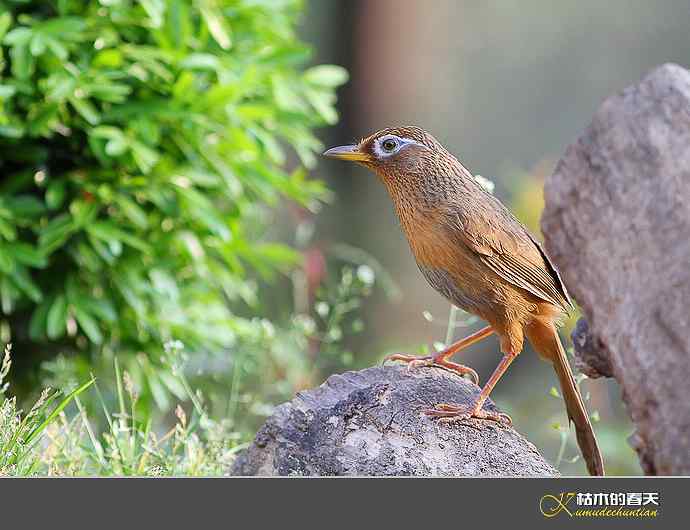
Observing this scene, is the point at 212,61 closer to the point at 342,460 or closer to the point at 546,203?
the point at 546,203

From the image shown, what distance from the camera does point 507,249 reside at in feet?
11.6

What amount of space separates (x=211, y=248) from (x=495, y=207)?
88.9 inches

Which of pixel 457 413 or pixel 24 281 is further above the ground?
pixel 457 413

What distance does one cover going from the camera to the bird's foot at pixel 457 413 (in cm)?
342

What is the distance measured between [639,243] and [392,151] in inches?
36.9

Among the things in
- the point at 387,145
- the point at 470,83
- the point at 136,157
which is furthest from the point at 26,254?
the point at 470,83

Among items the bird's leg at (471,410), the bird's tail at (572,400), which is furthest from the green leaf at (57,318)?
the bird's tail at (572,400)

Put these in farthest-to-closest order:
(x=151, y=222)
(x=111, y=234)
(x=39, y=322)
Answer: (x=151, y=222)
(x=39, y=322)
(x=111, y=234)

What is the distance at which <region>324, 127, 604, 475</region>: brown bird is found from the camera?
347cm

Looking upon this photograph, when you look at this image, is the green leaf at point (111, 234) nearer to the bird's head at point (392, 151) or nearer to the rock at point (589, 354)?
the bird's head at point (392, 151)
